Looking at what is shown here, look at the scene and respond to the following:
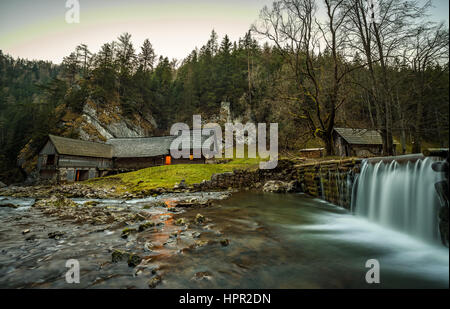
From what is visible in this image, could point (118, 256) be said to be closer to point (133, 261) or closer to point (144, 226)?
point (133, 261)

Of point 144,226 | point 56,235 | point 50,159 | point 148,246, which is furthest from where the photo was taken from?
point 50,159

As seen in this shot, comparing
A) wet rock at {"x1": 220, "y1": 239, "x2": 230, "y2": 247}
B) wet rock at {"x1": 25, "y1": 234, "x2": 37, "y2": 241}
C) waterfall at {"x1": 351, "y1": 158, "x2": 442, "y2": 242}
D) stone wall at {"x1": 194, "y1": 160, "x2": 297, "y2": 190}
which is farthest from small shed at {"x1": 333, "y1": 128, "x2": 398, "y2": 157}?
wet rock at {"x1": 25, "y1": 234, "x2": 37, "y2": 241}

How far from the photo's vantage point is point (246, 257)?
4.07 metres

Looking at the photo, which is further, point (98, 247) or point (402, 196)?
point (402, 196)

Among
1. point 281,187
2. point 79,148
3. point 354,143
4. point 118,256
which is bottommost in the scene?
point 281,187

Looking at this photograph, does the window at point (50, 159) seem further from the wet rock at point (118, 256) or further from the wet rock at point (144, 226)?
the wet rock at point (118, 256)

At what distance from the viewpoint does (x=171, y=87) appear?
67000mm

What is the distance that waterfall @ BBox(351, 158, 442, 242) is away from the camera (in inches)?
179

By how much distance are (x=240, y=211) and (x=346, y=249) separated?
16.1ft

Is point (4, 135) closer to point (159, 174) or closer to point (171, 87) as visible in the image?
point (171, 87)

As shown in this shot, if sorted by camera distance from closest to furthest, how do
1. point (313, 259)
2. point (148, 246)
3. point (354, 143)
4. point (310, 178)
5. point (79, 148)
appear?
point (313, 259) → point (148, 246) → point (310, 178) → point (354, 143) → point (79, 148)

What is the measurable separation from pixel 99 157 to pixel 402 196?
138 feet

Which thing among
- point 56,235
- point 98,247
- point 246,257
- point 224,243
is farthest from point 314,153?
point 56,235
